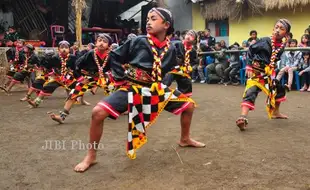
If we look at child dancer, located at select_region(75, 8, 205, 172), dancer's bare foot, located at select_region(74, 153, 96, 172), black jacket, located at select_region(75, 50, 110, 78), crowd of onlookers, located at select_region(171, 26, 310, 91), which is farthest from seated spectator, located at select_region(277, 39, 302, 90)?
dancer's bare foot, located at select_region(74, 153, 96, 172)

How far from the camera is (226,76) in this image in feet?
40.0

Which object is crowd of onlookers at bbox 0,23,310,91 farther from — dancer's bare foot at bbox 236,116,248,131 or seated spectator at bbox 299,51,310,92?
dancer's bare foot at bbox 236,116,248,131

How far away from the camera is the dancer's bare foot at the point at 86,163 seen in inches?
143

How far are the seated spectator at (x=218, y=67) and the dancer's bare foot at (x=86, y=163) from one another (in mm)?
8977

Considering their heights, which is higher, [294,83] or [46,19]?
[46,19]

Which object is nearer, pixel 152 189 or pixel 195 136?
pixel 152 189

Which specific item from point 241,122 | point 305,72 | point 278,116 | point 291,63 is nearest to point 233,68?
point 291,63

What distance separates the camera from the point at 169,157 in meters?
4.04

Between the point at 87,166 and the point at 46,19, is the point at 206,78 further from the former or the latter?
the point at 87,166

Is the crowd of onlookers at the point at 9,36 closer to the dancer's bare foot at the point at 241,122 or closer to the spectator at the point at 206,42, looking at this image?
the spectator at the point at 206,42

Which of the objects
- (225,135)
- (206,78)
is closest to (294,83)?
(206,78)

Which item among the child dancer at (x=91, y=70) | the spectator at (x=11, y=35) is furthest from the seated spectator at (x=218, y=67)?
the spectator at (x=11, y=35)

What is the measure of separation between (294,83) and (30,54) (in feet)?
23.0

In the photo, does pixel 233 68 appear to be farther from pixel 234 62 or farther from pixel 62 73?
pixel 62 73
